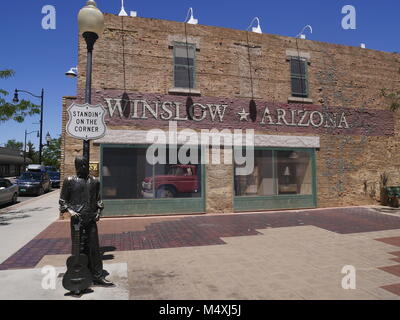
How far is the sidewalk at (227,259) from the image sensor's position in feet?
14.4

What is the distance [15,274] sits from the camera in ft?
16.8

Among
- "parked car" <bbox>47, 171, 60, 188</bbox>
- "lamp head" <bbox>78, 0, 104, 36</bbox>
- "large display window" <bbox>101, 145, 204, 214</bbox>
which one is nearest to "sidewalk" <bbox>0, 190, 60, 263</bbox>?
"large display window" <bbox>101, 145, 204, 214</bbox>

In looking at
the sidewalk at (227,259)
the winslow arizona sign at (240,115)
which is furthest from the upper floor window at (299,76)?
the sidewalk at (227,259)

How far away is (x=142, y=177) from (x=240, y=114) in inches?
198

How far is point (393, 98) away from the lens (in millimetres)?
14383

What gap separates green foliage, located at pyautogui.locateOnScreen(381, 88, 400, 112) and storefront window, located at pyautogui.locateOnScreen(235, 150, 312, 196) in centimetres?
490

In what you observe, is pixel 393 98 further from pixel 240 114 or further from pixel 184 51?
pixel 184 51

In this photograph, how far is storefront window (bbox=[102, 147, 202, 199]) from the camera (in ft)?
36.2

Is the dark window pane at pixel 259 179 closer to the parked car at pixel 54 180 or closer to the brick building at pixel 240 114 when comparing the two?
the brick building at pixel 240 114

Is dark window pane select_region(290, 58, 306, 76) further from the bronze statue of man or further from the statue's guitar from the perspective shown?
the statue's guitar

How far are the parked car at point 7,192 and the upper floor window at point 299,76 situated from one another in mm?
15670
